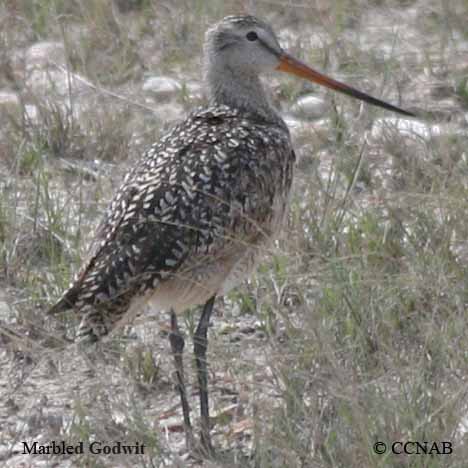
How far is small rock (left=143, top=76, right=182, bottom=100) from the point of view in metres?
7.54

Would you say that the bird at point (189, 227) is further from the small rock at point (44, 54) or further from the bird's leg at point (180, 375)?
the small rock at point (44, 54)

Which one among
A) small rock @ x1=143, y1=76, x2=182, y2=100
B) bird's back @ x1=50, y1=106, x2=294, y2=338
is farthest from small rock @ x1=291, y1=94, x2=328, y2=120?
bird's back @ x1=50, y1=106, x2=294, y2=338

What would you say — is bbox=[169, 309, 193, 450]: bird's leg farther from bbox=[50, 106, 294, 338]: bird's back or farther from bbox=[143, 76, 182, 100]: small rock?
bbox=[143, 76, 182, 100]: small rock

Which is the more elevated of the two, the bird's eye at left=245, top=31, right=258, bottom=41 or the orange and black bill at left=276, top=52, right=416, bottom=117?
the bird's eye at left=245, top=31, right=258, bottom=41

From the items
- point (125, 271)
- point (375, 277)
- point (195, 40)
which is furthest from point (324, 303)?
point (195, 40)

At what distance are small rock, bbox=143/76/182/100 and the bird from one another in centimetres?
209

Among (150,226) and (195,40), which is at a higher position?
(150,226)

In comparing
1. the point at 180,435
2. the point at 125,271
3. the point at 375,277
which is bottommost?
the point at 180,435

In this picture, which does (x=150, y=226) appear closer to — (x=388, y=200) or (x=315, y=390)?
(x=315, y=390)

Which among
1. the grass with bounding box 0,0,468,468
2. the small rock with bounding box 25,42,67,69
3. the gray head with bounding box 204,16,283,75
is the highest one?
the gray head with bounding box 204,16,283,75

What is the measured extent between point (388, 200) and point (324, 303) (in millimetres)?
608

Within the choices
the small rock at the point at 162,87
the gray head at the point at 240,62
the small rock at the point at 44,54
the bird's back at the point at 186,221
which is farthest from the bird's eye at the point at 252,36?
the small rock at the point at 44,54

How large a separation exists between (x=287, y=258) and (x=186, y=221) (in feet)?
1.39

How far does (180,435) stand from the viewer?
16.4ft
